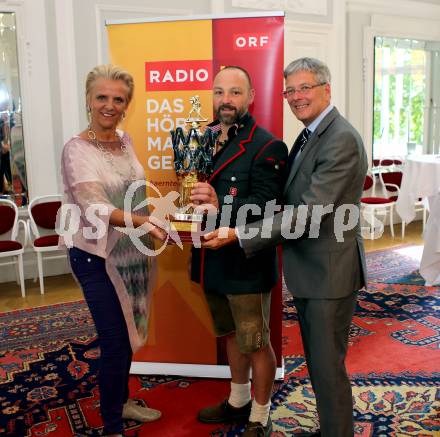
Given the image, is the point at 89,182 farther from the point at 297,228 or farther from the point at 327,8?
the point at 327,8

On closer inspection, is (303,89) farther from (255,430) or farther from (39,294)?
(39,294)

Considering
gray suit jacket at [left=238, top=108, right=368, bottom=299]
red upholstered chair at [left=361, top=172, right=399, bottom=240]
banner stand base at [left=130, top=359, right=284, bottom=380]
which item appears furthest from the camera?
red upholstered chair at [left=361, top=172, right=399, bottom=240]

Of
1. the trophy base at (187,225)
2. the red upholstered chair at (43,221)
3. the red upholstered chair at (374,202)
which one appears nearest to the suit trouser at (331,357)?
the trophy base at (187,225)

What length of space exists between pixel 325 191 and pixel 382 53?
593 centimetres

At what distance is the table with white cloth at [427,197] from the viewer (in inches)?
182

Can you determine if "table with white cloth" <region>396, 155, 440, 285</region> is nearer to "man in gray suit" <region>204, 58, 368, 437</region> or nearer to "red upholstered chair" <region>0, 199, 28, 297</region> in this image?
"man in gray suit" <region>204, 58, 368, 437</region>

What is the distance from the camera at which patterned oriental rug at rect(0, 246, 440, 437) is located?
2.48 meters

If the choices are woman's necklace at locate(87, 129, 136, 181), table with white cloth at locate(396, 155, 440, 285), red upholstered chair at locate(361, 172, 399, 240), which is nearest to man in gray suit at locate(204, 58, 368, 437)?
woman's necklace at locate(87, 129, 136, 181)

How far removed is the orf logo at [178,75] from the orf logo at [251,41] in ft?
0.56

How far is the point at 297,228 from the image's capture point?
73.2 inches

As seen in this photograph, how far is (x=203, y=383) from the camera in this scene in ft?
9.58

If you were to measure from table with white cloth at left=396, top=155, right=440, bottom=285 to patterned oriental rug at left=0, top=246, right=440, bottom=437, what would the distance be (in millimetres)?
609

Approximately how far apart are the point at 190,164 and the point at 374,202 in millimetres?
4477

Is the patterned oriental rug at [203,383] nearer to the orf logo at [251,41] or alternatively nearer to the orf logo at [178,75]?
the orf logo at [178,75]
